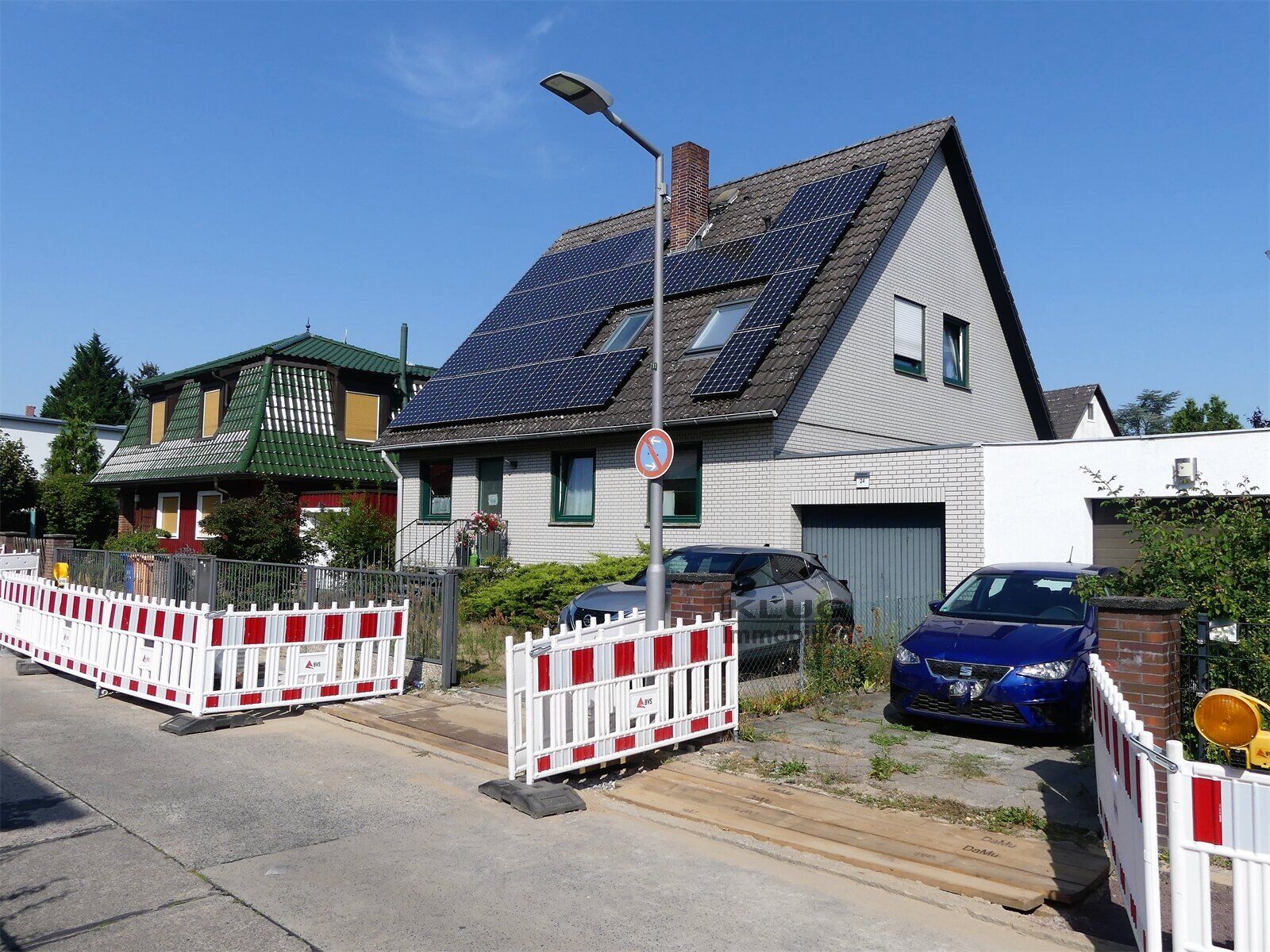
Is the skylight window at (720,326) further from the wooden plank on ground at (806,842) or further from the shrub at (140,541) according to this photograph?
the shrub at (140,541)

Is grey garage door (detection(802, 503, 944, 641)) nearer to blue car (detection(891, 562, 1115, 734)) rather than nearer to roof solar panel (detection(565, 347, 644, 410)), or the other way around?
blue car (detection(891, 562, 1115, 734))

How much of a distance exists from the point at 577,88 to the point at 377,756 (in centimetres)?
656

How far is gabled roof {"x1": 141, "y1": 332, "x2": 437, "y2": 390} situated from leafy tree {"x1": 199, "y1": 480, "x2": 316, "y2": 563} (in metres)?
7.95

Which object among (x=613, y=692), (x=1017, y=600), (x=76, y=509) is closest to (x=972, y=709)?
(x=1017, y=600)

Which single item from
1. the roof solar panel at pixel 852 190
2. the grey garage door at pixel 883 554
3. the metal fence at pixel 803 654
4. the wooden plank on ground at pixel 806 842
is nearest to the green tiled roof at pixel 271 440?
the roof solar panel at pixel 852 190

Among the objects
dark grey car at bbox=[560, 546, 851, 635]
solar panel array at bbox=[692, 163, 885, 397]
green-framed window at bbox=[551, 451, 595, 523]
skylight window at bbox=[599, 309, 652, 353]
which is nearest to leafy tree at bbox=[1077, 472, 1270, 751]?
dark grey car at bbox=[560, 546, 851, 635]

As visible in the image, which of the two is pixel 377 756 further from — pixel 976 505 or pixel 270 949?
pixel 976 505

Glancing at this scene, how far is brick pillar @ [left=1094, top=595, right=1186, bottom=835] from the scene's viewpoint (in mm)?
6148

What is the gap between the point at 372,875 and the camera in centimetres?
550

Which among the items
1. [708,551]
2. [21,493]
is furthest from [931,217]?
[21,493]

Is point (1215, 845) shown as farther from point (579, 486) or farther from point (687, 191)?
point (687, 191)

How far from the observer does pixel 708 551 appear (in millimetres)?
12859

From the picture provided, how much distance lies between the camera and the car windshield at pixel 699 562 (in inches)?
489

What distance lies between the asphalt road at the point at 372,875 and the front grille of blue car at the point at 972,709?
3.30m
